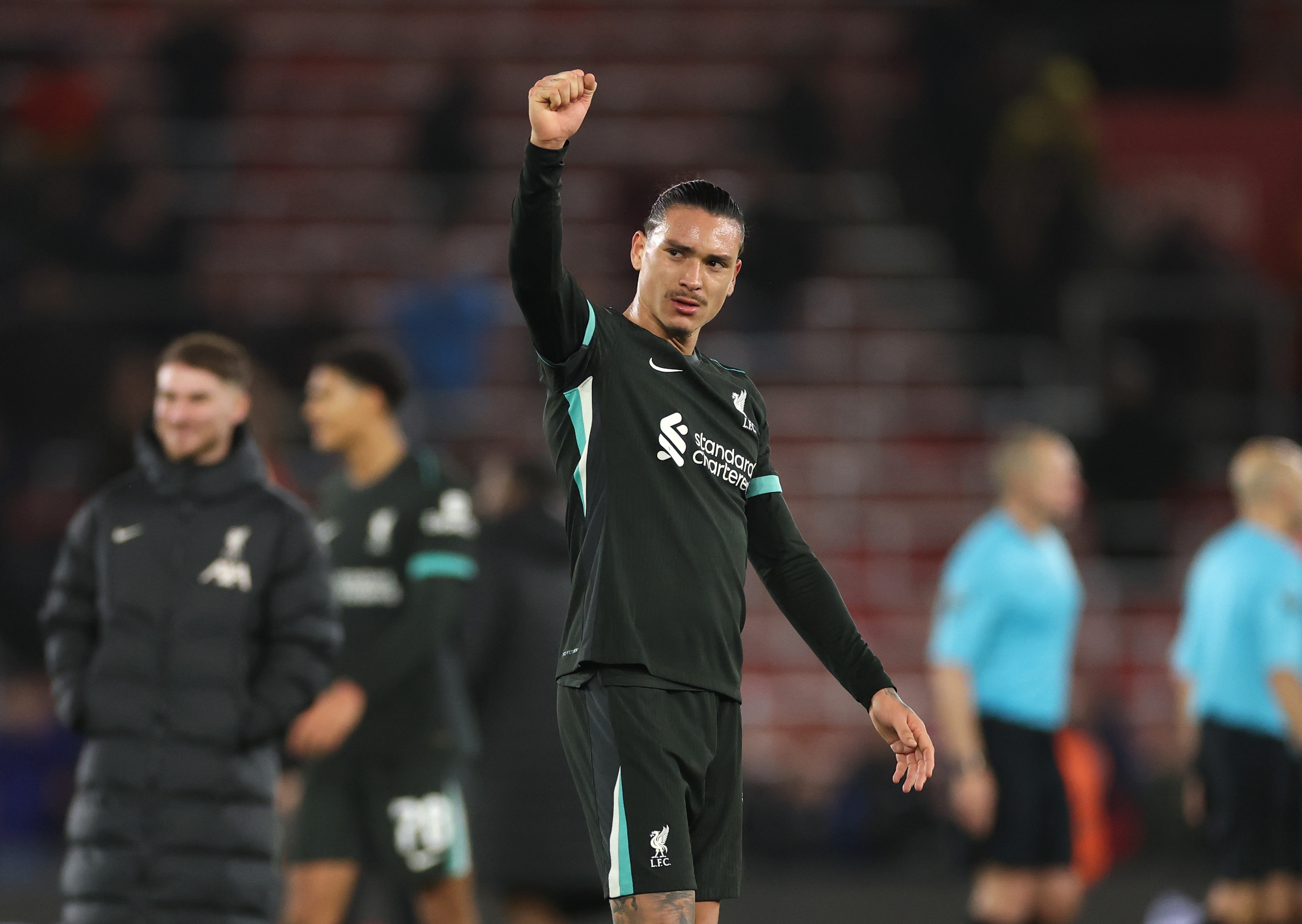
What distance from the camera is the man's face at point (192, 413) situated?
4977mm

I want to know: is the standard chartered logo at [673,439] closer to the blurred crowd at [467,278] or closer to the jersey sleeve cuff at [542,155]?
the jersey sleeve cuff at [542,155]

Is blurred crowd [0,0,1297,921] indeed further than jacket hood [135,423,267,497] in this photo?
Yes

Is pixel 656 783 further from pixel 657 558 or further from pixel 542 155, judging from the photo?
pixel 542 155

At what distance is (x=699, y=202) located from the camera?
149 inches

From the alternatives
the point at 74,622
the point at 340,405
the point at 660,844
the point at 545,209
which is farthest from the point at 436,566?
the point at 545,209

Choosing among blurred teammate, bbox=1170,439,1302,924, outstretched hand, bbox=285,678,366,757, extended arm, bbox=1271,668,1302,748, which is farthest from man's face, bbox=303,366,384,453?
extended arm, bbox=1271,668,1302,748

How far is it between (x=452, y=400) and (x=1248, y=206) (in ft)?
24.8

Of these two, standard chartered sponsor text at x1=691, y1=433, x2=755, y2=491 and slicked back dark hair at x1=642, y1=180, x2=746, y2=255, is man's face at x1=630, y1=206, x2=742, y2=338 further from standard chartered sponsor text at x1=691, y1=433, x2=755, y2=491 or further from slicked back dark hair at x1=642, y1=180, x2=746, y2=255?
standard chartered sponsor text at x1=691, y1=433, x2=755, y2=491

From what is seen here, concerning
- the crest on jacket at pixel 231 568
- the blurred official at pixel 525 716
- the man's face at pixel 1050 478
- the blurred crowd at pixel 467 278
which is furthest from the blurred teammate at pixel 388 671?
the blurred crowd at pixel 467 278

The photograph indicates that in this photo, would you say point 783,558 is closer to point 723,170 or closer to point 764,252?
point 764,252

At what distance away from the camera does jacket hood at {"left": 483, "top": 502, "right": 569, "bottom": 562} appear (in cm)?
722

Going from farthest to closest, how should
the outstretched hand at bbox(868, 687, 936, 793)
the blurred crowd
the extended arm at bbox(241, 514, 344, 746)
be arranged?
the blurred crowd
the extended arm at bbox(241, 514, 344, 746)
the outstretched hand at bbox(868, 687, 936, 793)

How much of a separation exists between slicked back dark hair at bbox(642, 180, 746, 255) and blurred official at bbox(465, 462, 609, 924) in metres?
3.27

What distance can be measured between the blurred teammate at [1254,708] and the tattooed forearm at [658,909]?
4.66 meters
